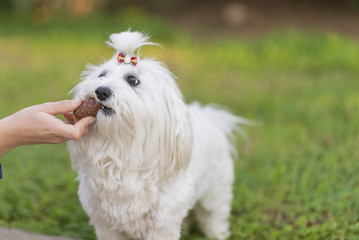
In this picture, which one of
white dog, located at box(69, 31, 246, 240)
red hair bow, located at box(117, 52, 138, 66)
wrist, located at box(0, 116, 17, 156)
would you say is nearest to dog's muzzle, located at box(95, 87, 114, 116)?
white dog, located at box(69, 31, 246, 240)

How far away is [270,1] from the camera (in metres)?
9.49

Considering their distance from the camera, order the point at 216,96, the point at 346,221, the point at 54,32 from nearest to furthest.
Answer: the point at 346,221, the point at 216,96, the point at 54,32

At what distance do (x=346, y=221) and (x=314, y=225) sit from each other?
8.0 inches

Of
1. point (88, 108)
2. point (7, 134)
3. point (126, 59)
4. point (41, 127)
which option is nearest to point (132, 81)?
point (126, 59)

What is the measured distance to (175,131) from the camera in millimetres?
2188

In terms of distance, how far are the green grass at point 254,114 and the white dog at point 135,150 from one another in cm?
76

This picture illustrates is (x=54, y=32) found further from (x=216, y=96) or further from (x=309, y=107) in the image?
(x=309, y=107)

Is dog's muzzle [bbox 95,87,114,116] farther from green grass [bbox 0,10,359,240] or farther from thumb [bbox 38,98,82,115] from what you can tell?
green grass [bbox 0,10,359,240]

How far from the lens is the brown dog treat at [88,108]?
2.06m

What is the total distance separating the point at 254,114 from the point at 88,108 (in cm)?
325

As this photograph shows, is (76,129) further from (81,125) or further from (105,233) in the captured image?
(105,233)

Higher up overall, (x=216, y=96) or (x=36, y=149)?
(x=216, y=96)

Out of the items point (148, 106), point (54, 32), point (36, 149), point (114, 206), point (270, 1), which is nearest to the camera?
point (148, 106)

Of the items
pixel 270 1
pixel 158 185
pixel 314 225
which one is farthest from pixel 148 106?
pixel 270 1
